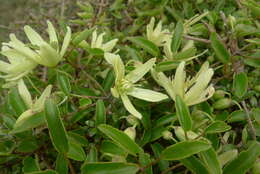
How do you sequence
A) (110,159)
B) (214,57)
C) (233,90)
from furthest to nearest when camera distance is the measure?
(214,57), (233,90), (110,159)

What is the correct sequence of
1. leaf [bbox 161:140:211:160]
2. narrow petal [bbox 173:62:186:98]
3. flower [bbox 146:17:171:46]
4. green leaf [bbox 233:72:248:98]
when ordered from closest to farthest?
leaf [bbox 161:140:211:160] < narrow petal [bbox 173:62:186:98] < green leaf [bbox 233:72:248:98] < flower [bbox 146:17:171:46]

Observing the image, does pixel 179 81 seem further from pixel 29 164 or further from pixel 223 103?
pixel 29 164

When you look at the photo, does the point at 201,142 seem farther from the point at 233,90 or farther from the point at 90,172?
the point at 233,90

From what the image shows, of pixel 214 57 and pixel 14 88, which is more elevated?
pixel 14 88

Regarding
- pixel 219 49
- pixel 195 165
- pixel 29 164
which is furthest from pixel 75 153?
pixel 219 49

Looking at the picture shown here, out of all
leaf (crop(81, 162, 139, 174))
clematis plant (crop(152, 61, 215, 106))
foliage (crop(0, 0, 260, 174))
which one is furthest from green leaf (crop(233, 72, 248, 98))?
leaf (crop(81, 162, 139, 174))

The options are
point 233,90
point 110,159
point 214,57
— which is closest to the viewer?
point 110,159

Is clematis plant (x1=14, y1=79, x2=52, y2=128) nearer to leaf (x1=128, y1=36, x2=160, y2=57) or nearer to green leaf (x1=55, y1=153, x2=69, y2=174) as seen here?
green leaf (x1=55, y1=153, x2=69, y2=174)

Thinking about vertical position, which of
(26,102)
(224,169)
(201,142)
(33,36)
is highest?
(33,36)

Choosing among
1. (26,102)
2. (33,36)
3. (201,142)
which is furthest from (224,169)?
(33,36)
